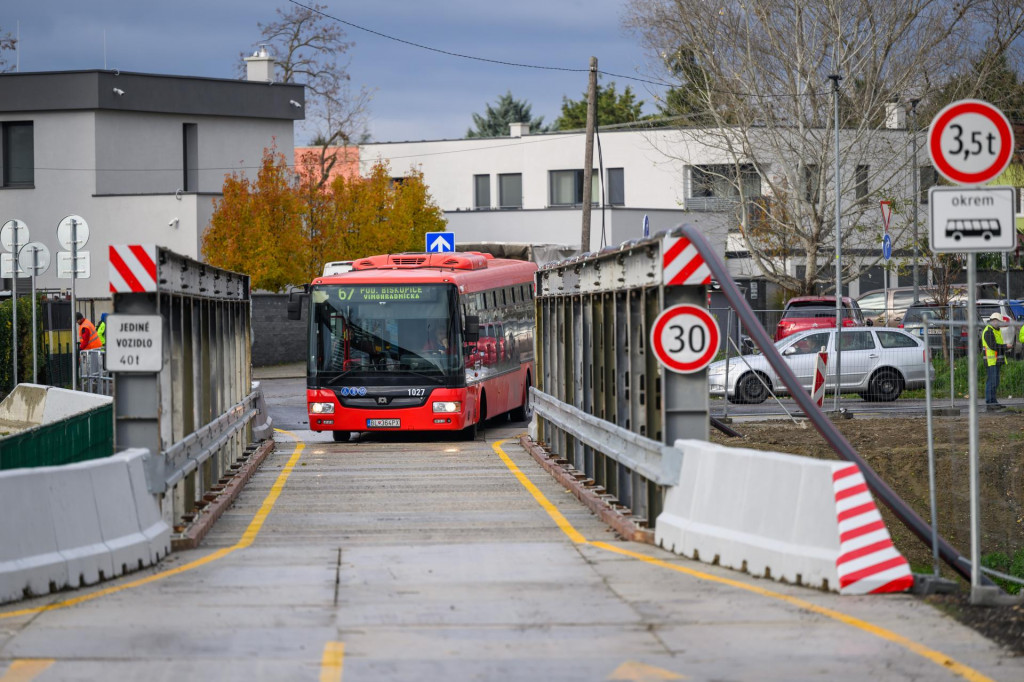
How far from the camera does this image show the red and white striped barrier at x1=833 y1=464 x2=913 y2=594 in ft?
28.7

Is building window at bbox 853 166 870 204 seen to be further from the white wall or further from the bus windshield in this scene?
the bus windshield

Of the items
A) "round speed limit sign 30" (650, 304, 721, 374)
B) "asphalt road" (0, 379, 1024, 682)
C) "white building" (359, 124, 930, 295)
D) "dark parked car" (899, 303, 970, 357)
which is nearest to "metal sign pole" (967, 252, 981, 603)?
"asphalt road" (0, 379, 1024, 682)

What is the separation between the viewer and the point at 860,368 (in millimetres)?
27500

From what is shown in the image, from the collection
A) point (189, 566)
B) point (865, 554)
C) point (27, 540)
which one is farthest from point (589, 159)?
point (27, 540)

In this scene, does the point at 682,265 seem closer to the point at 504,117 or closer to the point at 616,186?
the point at 616,186

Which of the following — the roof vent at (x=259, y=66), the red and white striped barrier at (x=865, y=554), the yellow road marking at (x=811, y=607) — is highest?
the roof vent at (x=259, y=66)

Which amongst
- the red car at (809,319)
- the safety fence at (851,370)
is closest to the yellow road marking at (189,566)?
the safety fence at (851,370)

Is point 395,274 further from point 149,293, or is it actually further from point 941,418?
point 149,293

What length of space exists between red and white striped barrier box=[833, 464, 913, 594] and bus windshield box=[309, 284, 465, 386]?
43.8 ft

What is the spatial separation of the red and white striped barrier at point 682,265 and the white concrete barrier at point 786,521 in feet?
4.35

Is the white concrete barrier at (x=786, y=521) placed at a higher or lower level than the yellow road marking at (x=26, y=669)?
higher

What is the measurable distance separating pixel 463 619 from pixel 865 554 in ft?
8.64

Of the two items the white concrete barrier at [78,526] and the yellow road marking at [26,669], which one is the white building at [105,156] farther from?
the yellow road marking at [26,669]

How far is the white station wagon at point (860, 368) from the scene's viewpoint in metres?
27.3
